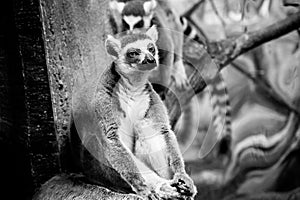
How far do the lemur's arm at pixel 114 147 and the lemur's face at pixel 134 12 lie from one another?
1.67 feet

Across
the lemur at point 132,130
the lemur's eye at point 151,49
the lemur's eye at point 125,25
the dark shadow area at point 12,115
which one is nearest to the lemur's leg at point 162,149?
the lemur at point 132,130

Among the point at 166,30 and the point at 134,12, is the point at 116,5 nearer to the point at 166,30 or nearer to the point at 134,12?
the point at 134,12

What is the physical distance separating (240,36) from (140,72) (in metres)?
1.13

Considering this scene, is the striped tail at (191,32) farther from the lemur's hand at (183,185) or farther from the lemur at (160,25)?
the lemur's hand at (183,185)

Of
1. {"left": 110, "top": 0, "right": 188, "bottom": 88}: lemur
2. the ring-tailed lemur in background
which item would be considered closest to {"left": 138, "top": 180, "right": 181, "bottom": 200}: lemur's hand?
the ring-tailed lemur in background

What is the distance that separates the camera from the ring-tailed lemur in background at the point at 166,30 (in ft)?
7.02

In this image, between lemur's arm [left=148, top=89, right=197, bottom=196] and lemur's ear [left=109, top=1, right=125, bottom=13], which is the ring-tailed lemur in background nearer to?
lemur's ear [left=109, top=1, right=125, bottom=13]

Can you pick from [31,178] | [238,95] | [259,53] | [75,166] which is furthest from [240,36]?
[31,178]

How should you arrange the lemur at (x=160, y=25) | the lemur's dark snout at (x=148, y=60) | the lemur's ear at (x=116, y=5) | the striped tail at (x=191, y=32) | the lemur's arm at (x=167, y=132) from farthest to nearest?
the striped tail at (x=191, y=32) < the lemur's ear at (x=116, y=5) < the lemur at (x=160, y=25) < the lemur's arm at (x=167, y=132) < the lemur's dark snout at (x=148, y=60)

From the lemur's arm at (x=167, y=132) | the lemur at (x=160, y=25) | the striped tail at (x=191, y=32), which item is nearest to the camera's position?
the lemur's arm at (x=167, y=132)

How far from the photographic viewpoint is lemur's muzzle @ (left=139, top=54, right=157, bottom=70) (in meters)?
1.84

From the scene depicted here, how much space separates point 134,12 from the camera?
2.33 metres

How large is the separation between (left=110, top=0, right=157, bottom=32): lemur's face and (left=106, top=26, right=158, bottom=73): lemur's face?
368 mm

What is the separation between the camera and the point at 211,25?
274cm
